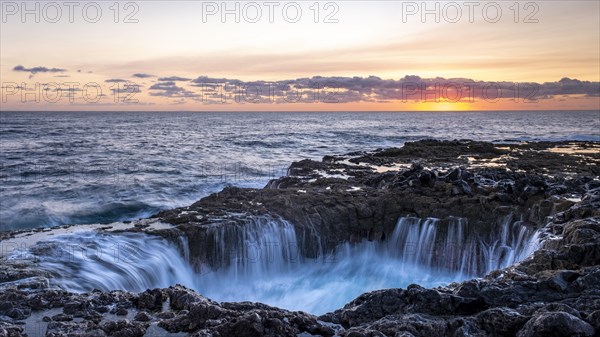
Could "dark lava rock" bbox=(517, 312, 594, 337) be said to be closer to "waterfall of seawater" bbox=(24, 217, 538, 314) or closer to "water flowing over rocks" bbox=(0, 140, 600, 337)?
"water flowing over rocks" bbox=(0, 140, 600, 337)

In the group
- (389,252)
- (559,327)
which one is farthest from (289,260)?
(559,327)

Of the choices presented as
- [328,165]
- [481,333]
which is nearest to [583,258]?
[481,333]

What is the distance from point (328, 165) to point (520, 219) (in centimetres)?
1210

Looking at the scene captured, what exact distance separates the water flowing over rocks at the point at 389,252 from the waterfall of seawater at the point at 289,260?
0.05m

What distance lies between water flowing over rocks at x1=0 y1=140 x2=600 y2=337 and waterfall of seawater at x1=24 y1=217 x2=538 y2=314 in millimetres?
52

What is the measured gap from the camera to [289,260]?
44.2 feet

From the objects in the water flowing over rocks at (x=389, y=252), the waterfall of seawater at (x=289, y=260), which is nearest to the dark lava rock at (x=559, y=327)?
the water flowing over rocks at (x=389, y=252)

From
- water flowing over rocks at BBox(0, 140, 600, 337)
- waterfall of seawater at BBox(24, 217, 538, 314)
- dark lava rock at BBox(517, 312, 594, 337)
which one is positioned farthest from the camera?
waterfall of seawater at BBox(24, 217, 538, 314)

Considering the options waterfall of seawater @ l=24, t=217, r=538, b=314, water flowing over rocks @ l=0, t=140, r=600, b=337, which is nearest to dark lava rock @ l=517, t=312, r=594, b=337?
water flowing over rocks @ l=0, t=140, r=600, b=337

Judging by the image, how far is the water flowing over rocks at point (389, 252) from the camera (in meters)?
5.99

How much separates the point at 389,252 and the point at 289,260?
2868 millimetres

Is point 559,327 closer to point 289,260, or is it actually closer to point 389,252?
point 389,252

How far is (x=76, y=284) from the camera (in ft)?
31.2

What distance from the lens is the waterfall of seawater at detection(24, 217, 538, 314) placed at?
36.6 ft
